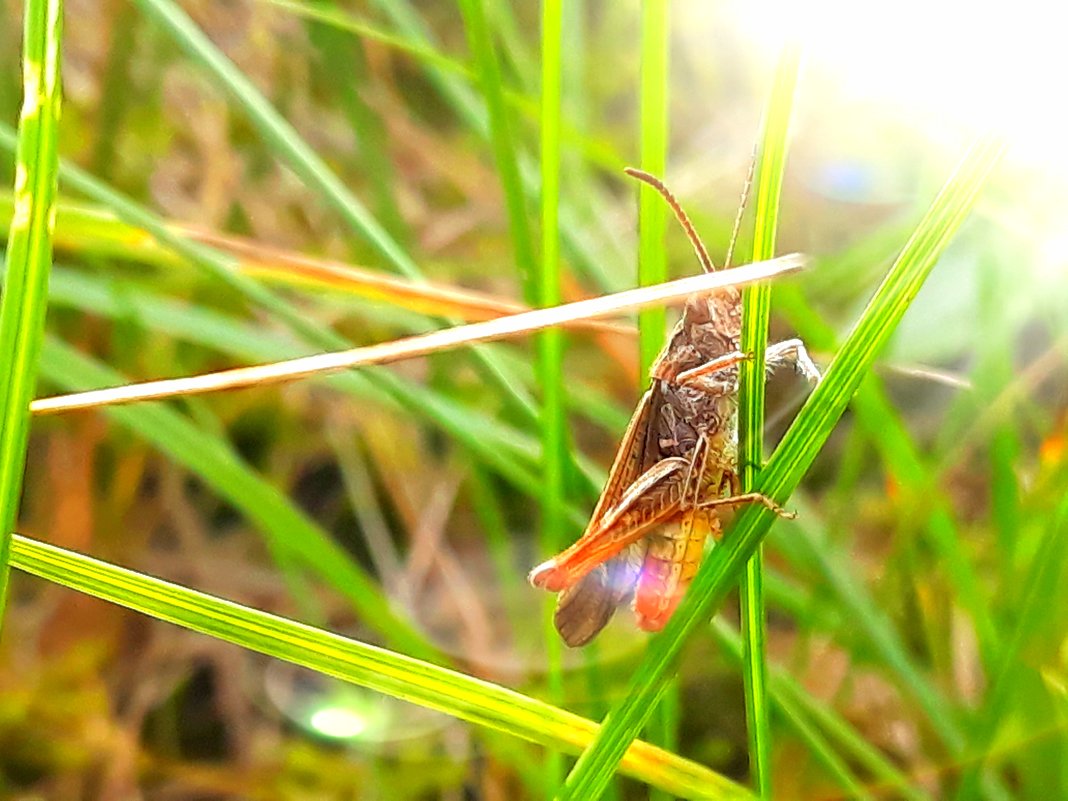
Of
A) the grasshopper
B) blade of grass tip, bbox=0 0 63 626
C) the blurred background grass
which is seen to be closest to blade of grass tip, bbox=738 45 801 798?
the grasshopper

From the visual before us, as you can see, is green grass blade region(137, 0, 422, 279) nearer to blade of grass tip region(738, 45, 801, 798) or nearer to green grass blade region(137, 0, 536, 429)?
green grass blade region(137, 0, 536, 429)

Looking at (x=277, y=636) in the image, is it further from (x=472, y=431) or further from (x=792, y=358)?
(x=472, y=431)

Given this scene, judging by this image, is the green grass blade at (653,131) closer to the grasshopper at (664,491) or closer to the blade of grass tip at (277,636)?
the grasshopper at (664,491)

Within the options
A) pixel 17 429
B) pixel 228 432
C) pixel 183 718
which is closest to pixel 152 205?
pixel 228 432

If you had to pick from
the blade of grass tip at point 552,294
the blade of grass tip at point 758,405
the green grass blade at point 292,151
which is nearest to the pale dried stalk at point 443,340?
the blade of grass tip at point 758,405

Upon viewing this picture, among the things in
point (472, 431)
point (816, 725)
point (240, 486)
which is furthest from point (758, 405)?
point (816, 725)

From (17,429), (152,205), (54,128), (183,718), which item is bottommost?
(183,718)

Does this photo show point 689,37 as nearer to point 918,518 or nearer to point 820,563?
point 918,518
